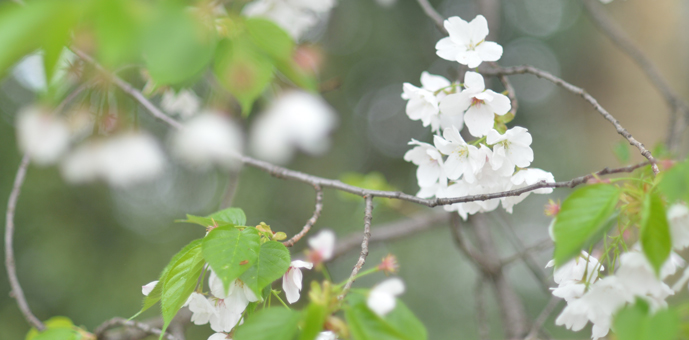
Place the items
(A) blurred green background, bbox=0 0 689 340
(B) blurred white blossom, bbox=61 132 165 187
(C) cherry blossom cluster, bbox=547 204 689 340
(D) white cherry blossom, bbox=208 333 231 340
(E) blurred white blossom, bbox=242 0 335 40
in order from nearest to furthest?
(C) cherry blossom cluster, bbox=547 204 689 340
(D) white cherry blossom, bbox=208 333 231 340
(E) blurred white blossom, bbox=242 0 335 40
(B) blurred white blossom, bbox=61 132 165 187
(A) blurred green background, bbox=0 0 689 340

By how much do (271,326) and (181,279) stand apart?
178 mm

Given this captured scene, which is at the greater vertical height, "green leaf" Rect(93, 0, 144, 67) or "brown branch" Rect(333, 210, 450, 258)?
"green leaf" Rect(93, 0, 144, 67)

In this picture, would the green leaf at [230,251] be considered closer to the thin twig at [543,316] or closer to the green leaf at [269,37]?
the green leaf at [269,37]

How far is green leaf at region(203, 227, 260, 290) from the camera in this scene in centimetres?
47

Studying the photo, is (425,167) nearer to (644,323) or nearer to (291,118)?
(644,323)

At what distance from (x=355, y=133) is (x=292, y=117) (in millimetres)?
2588

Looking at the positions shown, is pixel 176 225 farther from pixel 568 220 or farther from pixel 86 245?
pixel 568 220

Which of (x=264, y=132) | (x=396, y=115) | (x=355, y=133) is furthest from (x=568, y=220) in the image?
(x=396, y=115)

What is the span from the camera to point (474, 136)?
630mm

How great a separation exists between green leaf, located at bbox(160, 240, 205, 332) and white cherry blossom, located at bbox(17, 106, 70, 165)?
0.96 meters

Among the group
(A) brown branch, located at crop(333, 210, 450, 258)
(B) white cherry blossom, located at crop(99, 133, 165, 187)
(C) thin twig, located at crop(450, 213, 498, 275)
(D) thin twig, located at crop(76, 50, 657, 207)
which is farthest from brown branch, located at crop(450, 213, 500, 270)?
(B) white cherry blossom, located at crop(99, 133, 165, 187)

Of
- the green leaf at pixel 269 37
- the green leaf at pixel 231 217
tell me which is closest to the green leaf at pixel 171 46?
the green leaf at pixel 269 37

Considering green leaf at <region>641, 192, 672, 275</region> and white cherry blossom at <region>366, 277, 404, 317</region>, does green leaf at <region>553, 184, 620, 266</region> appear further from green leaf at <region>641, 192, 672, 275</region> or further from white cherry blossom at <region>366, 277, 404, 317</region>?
white cherry blossom at <region>366, 277, 404, 317</region>

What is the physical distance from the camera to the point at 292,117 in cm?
163
